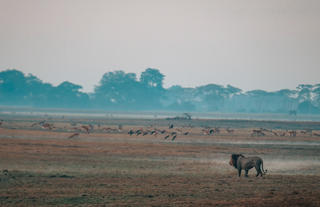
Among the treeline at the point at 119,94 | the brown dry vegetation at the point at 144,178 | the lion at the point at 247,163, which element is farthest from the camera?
the treeline at the point at 119,94

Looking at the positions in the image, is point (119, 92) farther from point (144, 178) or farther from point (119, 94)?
point (144, 178)

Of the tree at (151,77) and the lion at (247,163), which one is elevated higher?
the tree at (151,77)

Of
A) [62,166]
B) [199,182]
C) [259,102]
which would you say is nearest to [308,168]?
[199,182]

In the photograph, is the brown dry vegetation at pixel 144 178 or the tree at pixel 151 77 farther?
the tree at pixel 151 77

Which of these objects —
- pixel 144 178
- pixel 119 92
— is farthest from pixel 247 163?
pixel 119 92

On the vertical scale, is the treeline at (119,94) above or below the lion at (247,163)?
above

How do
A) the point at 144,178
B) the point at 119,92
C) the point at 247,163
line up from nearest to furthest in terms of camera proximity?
the point at 144,178, the point at 247,163, the point at 119,92

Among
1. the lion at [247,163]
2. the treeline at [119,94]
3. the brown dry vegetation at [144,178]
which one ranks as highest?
the treeline at [119,94]

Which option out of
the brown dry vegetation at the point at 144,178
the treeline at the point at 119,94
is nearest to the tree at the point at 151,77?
the treeline at the point at 119,94

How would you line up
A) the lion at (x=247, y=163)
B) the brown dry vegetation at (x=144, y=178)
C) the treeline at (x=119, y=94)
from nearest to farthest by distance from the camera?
1. the brown dry vegetation at (x=144, y=178)
2. the lion at (x=247, y=163)
3. the treeline at (x=119, y=94)

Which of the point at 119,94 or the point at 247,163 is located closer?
the point at 247,163

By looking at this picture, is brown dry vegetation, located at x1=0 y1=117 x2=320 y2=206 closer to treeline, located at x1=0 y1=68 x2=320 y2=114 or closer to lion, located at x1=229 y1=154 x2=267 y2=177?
lion, located at x1=229 y1=154 x2=267 y2=177

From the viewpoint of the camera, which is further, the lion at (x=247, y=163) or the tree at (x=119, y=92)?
the tree at (x=119, y=92)

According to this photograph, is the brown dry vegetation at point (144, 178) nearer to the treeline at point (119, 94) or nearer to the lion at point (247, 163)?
the lion at point (247, 163)
